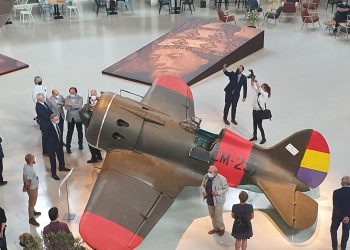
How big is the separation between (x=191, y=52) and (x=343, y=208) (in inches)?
326

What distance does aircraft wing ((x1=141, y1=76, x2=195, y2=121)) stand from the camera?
990 centimetres

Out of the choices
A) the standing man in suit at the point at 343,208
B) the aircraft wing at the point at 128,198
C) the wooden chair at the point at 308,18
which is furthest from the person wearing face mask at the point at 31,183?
the wooden chair at the point at 308,18

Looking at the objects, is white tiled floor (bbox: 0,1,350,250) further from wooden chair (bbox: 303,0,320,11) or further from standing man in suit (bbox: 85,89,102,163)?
wooden chair (bbox: 303,0,320,11)

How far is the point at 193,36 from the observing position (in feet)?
51.4

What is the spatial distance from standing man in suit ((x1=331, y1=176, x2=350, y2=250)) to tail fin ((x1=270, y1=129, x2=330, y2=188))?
1022mm

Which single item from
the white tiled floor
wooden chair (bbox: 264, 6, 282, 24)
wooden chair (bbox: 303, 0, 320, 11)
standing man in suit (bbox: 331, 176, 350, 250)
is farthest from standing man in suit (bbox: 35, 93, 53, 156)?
wooden chair (bbox: 303, 0, 320, 11)

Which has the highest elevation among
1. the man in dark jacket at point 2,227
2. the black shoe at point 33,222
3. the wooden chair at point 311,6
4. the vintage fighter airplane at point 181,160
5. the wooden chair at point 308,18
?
the wooden chair at point 311,6

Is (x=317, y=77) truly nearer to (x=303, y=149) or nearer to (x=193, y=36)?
(x=193, y=36)

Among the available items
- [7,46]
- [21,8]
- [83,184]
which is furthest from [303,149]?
[21,8]

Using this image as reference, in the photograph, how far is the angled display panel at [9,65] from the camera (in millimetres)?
14148

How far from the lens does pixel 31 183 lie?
7.80 metres

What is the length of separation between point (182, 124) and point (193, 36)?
7.66 m

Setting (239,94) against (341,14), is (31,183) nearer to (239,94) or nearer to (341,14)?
(239,94)

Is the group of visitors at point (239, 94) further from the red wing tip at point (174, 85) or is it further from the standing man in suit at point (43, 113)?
the standing man in suit at point (43, 113)
